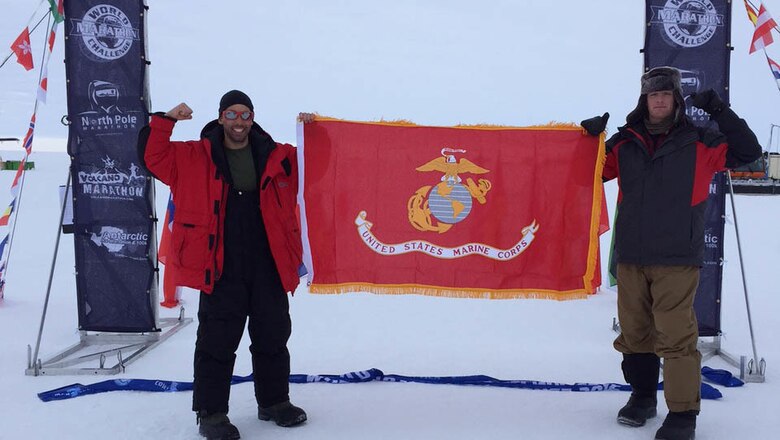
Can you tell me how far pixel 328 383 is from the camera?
14.6ft

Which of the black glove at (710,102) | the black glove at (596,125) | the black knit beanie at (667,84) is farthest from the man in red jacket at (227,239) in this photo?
the black glove at (710,102)

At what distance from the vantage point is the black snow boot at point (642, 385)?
374 centimetres

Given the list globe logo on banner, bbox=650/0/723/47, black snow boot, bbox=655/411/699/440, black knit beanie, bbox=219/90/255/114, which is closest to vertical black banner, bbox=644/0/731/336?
globe logo on banner, bbox=650/0/723/47

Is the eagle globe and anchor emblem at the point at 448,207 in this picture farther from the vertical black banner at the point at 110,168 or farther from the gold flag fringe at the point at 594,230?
the vertical black banner at the point at 110,168

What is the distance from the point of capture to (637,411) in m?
3.73

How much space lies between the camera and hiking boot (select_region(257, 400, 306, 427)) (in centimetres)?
372

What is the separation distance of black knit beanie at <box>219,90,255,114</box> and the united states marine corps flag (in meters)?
0.71

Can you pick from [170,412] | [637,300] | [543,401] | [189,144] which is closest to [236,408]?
[170,412]

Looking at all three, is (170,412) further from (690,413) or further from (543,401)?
(690,413)

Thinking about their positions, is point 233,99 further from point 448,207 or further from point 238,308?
point 448,207

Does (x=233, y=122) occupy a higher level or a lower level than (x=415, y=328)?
higher

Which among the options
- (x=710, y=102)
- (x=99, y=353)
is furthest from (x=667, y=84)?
(x=99, y=353)

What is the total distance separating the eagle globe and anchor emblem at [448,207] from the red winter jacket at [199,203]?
0.77 meters

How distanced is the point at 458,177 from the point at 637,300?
4.38ft
